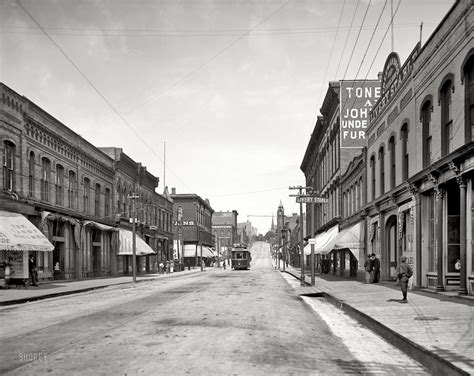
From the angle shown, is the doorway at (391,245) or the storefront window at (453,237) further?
the doorway at (391,245)

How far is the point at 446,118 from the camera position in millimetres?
17859

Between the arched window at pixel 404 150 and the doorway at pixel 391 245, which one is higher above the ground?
the arched window at pixel 404 150

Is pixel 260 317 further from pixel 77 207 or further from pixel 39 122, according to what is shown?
pixel 77 207

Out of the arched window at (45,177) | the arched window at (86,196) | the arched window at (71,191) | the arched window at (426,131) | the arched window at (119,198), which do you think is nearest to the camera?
the arched window at (426,131)


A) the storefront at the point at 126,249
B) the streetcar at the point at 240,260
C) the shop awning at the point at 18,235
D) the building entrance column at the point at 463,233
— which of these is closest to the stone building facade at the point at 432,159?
the building entrance column at the point at 463,233

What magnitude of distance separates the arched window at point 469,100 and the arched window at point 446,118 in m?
1.63

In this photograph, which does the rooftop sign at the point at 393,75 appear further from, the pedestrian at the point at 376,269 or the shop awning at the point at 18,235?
the shop awning at the point at 18,235

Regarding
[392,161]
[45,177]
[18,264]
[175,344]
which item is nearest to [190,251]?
[45,177]

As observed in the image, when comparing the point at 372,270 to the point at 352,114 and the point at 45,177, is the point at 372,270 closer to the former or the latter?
the point at 352,114

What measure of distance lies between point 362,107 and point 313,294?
2106 centimetres

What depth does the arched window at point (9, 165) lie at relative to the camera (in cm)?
2594

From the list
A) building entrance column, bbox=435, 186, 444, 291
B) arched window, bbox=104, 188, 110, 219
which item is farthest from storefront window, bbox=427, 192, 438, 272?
arched window, bbox=104, 188, 110, 219

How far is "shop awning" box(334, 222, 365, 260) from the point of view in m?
31.0

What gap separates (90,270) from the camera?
38531 mm
